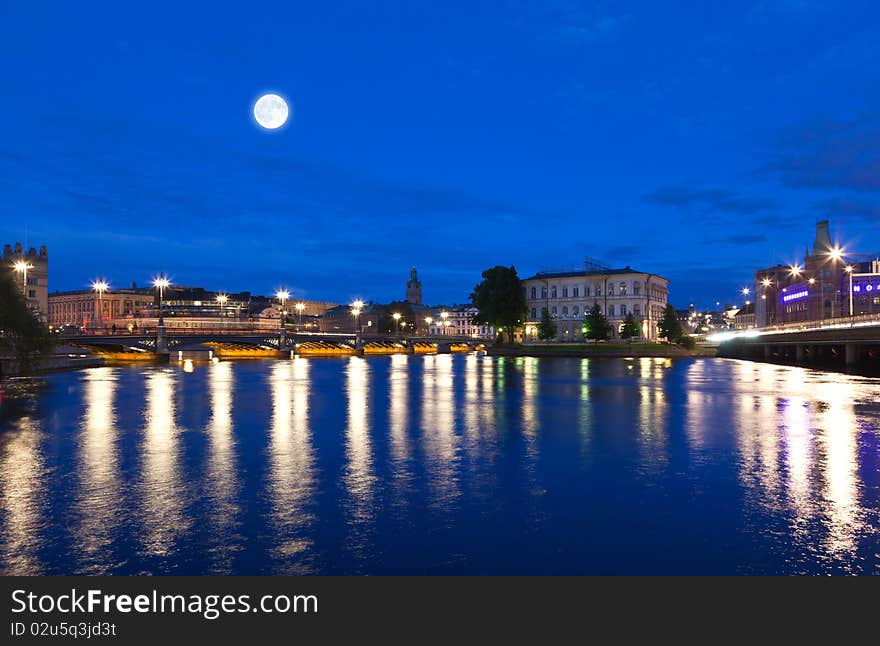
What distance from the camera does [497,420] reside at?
2650cm

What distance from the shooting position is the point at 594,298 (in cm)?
14412

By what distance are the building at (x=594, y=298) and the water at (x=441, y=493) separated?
116714 millimetres

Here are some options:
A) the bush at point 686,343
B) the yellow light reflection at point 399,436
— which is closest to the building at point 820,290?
the bush at point 686,343

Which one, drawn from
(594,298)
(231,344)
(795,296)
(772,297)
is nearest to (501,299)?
(594,298)

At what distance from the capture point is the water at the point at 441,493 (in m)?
9.27

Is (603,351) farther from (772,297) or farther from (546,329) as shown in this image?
(772,297)

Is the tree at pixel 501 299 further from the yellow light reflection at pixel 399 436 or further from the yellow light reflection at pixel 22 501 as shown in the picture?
the yellow light reflection at pixel 22 501

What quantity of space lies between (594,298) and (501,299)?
31334mm

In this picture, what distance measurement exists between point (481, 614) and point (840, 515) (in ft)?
27.1

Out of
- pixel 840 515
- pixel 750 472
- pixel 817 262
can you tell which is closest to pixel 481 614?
pixel 840 515

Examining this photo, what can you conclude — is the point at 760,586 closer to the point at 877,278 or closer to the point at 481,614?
the point at 481,614

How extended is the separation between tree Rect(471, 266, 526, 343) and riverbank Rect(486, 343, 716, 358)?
20.0ft

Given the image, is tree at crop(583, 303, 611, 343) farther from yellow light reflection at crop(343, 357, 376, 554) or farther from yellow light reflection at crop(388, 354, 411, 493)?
yellow light reflection at crop(343, 357, 376, 554)

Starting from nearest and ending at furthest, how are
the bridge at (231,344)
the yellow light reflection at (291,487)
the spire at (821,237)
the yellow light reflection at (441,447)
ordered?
the yellow light reflection at (291,487) → the yellow light reflection at (441,447) → the bridge at (231,344) → the spire at (821,237)
